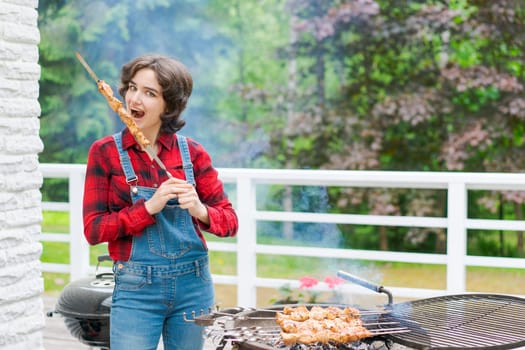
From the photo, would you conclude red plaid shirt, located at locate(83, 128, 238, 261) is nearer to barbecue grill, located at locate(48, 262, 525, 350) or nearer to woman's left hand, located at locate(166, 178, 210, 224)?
woman's left hand, located at locate(166, 178, 210, 224)

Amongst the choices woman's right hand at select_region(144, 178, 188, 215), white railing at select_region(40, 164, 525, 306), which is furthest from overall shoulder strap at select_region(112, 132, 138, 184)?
white railing at select_region(40, 164, 525, 306)

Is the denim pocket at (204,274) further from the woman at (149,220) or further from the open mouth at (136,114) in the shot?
the open mouth at (136,114)

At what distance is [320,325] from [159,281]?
41 centimetres

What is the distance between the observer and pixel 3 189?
84.5 inches

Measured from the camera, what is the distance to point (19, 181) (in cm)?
220

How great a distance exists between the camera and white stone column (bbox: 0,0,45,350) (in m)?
2.15

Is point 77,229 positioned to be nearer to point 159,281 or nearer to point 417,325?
point 159,281

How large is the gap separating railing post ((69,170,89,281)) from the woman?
89.4 inches

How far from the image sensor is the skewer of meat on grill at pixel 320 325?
5.35 ft

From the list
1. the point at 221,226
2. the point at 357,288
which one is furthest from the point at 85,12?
the point at 221,226

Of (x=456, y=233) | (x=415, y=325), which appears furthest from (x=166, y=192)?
(x=456, y=233)

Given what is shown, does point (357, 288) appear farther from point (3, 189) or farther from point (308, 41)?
point (308, 41)

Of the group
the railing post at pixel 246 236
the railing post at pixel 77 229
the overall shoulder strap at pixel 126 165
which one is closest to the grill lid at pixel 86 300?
the overall shoulder strap at pixel 126 165

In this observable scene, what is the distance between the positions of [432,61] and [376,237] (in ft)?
6.00
